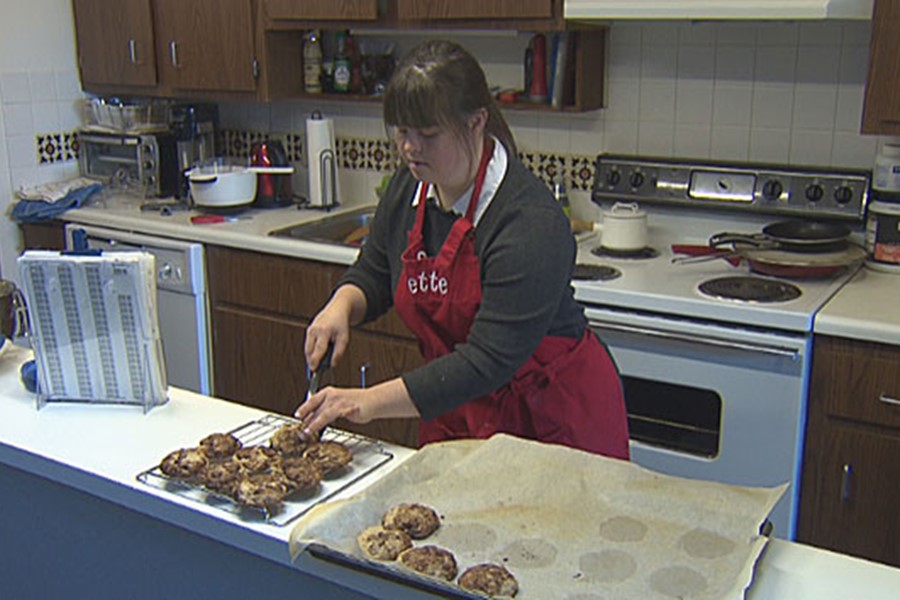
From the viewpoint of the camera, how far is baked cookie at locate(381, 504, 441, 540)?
1.24 m

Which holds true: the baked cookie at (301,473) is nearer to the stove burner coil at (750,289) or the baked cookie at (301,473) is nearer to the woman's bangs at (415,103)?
the woman's bangs at (415,103)

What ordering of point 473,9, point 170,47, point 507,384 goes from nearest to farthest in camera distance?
point 507,384 → point 473,9 → point 170,47

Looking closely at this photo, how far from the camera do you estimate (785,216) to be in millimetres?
2791

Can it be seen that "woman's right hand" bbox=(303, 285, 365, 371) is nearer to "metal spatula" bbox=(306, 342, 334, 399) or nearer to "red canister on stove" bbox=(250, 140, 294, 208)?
"metal spatula" bbox=(306, 342, 334, 399)

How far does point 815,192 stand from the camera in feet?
9.00

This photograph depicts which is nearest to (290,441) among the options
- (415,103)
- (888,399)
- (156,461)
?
(156,461)

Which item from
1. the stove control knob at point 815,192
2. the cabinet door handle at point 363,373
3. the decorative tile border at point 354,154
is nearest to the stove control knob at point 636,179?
the decorative tile border at point 354,154

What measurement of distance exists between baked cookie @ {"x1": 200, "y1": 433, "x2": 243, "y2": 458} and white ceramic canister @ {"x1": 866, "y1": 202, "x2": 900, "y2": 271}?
1793mm

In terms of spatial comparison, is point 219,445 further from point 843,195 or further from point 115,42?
point 115,42

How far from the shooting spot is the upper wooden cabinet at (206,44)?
10.8 feet

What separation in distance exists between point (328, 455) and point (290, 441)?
69 millimetres

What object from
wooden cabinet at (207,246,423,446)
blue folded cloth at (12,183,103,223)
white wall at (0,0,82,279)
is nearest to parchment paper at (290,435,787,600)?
wooden cabinet at (207,246,423,446)

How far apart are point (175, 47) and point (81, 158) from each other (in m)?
0.64

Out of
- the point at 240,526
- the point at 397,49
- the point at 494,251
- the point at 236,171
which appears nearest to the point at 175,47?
the point at 236,171
